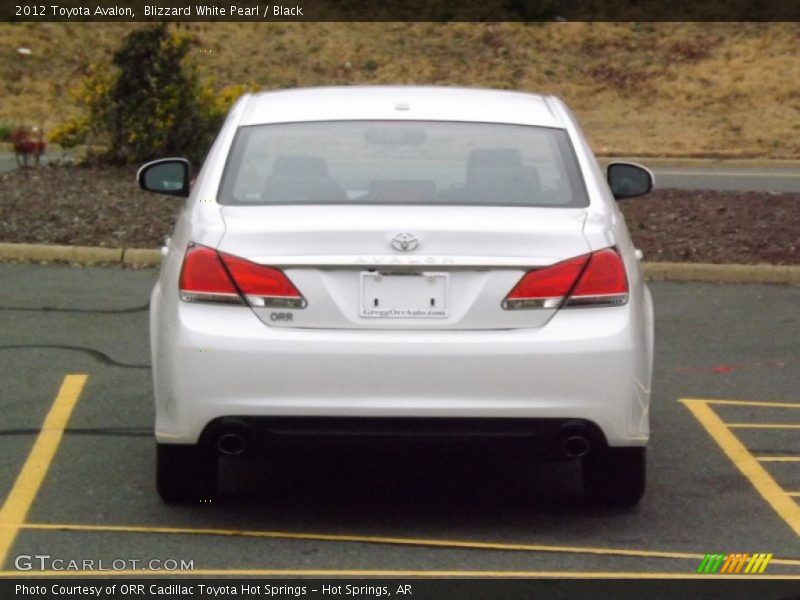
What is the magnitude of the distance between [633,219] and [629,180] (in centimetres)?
718

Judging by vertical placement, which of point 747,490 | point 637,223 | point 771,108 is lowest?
point 771,108

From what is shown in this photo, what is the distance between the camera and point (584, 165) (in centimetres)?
659

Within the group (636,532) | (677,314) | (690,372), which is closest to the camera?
(636,532)

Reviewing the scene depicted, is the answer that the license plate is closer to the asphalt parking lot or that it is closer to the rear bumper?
the rear bumper

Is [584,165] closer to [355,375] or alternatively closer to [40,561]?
[355,375]

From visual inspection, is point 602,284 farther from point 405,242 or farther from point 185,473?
point 185,473

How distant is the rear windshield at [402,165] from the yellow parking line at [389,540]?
1.21 m

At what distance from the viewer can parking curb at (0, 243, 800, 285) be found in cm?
1271

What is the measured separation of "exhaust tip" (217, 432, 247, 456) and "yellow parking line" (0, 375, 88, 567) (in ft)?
2.68

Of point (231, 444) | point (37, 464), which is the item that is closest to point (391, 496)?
point (231, 444)

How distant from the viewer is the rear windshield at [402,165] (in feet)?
20.7

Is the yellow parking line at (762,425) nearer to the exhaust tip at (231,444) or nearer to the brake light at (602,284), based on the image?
the brake light at (602,284)

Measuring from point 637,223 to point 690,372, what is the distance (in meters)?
5.24
